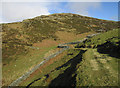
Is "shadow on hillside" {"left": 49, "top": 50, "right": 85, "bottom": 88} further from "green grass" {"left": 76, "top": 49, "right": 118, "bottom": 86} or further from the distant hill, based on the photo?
the distant hill

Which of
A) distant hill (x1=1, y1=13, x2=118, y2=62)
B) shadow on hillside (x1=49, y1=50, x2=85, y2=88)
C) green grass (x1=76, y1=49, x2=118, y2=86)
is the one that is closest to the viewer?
green grass (x1=76, y1=49, x2=118, y2=86)

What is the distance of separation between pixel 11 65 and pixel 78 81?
2252cm

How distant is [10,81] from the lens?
17609mm

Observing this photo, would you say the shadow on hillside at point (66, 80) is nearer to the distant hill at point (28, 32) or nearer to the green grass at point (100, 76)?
the green grass at point (100, 76)

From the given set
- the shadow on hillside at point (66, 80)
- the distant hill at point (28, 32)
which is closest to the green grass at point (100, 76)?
the shadow on hillside at point (66, 80)

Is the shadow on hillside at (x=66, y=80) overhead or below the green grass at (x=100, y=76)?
below

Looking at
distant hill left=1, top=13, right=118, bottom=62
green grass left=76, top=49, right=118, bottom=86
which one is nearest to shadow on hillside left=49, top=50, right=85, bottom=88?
green grass left=76, top=49, right=118, bottom=86

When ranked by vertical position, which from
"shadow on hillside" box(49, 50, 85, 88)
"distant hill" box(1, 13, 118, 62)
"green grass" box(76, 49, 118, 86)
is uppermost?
"distant hill" box(1, 13, 118, 62)

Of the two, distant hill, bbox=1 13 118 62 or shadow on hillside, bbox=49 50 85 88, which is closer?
shadow on hillside, bbox=49 50 85 88

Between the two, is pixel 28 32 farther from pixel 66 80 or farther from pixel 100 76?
pixel 100 76

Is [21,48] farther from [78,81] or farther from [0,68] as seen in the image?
[78,81]

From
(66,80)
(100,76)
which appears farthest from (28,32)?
(100,76)

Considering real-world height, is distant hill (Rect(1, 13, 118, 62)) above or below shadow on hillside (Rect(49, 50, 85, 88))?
above

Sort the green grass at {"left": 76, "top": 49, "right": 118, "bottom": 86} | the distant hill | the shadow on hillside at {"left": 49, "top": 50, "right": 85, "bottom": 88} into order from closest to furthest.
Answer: the green grass at {"left": 76, "top": 49, "right": 118, "bottom": 86} → the shadow on hillside at {"left": 49, "top": 50, "right": 85, "bottom": 88} → the distant hill
